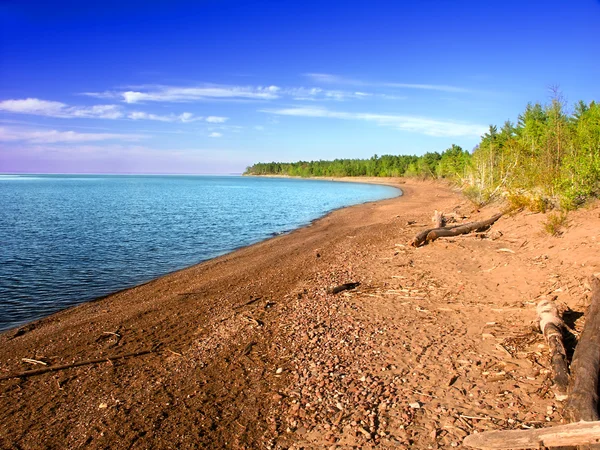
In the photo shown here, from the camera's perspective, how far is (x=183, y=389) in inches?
267

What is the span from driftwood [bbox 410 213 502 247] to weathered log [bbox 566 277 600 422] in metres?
10.4

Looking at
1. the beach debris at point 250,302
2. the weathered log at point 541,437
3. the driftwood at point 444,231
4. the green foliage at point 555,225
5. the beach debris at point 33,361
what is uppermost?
the green foliage at point 555,225

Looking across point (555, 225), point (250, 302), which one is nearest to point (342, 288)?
point (250, 302)

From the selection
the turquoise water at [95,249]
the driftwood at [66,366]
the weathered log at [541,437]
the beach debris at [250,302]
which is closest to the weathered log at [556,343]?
the weathered log at [541,437]

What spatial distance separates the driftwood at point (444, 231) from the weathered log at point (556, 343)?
944 cm

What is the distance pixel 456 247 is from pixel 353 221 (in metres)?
17.3

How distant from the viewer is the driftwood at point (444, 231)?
17395mm

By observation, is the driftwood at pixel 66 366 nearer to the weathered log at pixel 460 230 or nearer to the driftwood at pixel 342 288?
the driftwood at pixel 342 288

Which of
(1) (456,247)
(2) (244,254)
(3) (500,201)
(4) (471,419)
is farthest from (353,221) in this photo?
(4) (471,419)

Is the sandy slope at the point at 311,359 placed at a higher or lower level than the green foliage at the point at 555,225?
lower

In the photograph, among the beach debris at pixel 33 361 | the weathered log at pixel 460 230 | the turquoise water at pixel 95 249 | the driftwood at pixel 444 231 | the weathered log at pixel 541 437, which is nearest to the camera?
the weathered log at pixel 541 437

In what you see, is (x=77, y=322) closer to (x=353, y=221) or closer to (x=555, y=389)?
(x=555, y=389)

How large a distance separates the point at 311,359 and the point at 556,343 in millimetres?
4161

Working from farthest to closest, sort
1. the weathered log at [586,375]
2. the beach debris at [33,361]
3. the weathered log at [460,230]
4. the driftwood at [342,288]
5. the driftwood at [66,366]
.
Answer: the weathered log at [460,230], the driftwood at [342,288], the beach debris at [33,361], the driftwood at [66,366], the weathered log at [586,375]
